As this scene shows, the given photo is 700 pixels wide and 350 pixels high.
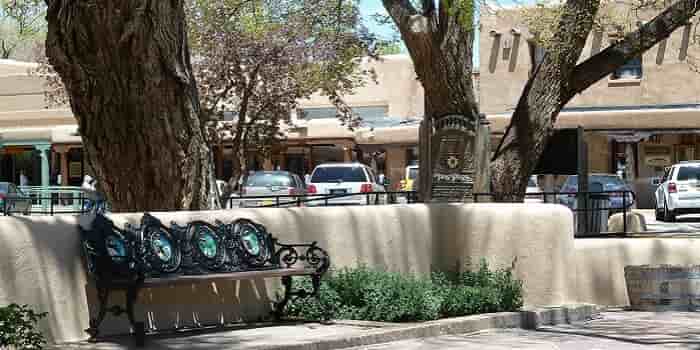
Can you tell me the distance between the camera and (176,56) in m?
12.7

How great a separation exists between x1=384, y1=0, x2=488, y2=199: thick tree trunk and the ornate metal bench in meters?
6.16

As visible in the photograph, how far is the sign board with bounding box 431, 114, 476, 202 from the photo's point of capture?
59.1 ft

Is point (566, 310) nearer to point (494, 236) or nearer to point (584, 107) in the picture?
point (494, 236)

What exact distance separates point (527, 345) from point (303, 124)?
35.9 m

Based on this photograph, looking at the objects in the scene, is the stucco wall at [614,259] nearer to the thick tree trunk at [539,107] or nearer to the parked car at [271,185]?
the thick tree trunk at [539,107]

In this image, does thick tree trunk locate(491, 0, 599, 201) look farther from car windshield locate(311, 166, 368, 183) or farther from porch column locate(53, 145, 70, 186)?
porch column locate(53, 145, 70, 186)

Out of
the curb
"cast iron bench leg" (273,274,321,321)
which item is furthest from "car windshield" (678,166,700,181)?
"cast iron bench leg" (273,274,321,321)

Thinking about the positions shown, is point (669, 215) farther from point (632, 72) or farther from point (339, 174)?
point (632, 72)

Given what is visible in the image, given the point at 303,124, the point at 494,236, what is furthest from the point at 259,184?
Answer: the point at 494,236

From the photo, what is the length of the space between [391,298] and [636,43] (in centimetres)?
822

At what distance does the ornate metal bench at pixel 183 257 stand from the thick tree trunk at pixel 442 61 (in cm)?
616

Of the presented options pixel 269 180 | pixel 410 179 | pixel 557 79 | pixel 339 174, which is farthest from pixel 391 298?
pixel 410 179

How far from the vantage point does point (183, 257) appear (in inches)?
420

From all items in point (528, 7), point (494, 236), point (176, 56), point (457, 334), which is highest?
point (528, 7)
